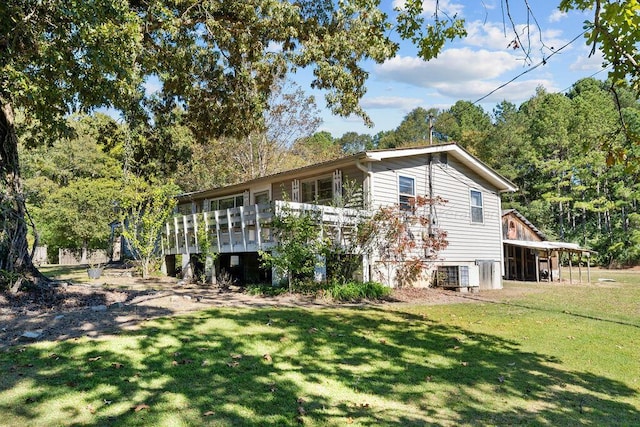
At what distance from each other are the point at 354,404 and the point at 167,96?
12.6 m

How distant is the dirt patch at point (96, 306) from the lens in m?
6.68

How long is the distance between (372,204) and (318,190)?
8.34 feet

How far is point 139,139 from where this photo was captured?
18.5m

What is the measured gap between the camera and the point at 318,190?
1569cm

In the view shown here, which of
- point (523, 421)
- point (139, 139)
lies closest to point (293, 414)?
point (523, 421)

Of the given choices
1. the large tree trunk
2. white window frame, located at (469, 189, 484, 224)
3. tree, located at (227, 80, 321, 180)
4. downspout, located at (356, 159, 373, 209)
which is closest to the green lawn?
the large tree trunk

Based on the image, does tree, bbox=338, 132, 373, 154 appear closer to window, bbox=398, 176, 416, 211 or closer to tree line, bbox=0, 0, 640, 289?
window, bbox=398, 176, 416, 211

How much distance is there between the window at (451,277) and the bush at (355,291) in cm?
387

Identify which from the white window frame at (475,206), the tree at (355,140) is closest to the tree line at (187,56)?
the white window frame at (475,206)

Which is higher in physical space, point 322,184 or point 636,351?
point 322,184

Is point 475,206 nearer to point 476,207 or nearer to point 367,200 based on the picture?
point 476,207

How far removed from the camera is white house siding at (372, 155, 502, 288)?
585 inches

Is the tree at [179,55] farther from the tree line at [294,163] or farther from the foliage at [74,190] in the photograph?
the foliage at [74,190]

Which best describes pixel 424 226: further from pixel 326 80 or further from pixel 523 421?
pixel 523 421
